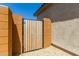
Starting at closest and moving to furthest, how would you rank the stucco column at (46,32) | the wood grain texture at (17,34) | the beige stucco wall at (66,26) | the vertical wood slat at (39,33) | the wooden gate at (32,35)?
the beige stucco wall at (66,26) → the wood grain texture at (17,34) → the wooden gate at (32,35) → the vertical wood slat at (39,33) → the stucco column at (46,32)

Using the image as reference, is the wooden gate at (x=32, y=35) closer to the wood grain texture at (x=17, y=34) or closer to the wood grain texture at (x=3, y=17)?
the wood grain texture at (x=17, y=34)

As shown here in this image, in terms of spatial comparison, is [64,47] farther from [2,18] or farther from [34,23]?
[2,18]

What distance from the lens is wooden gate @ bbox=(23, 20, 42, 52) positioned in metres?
7.39

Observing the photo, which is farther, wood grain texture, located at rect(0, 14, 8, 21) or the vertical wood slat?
the vertical wood slat

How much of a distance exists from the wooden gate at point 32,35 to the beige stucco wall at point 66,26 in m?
1.03

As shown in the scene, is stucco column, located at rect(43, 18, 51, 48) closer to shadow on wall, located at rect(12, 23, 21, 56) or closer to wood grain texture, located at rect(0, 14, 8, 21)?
shadow on wall, located at rect(12, 23, 21, 56)

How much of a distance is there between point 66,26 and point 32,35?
2.10 meters

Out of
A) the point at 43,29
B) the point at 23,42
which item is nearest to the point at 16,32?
the point at 23,42

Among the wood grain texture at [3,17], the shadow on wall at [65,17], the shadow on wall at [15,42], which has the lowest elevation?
the shadow on wall at [15,42]

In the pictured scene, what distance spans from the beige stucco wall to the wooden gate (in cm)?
103

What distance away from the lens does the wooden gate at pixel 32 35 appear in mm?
7392

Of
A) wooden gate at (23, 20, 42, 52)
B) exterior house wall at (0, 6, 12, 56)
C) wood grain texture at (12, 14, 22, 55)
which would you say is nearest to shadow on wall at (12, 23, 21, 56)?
wood grain texture at (12, 14, 22, 55)

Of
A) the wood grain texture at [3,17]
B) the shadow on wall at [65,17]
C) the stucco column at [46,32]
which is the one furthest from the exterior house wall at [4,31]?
the stucco column at [46,32]

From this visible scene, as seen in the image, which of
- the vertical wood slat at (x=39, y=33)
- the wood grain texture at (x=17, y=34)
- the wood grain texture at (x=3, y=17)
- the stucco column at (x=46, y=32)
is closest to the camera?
A: the wood grain texture at (x=3, y=17)
